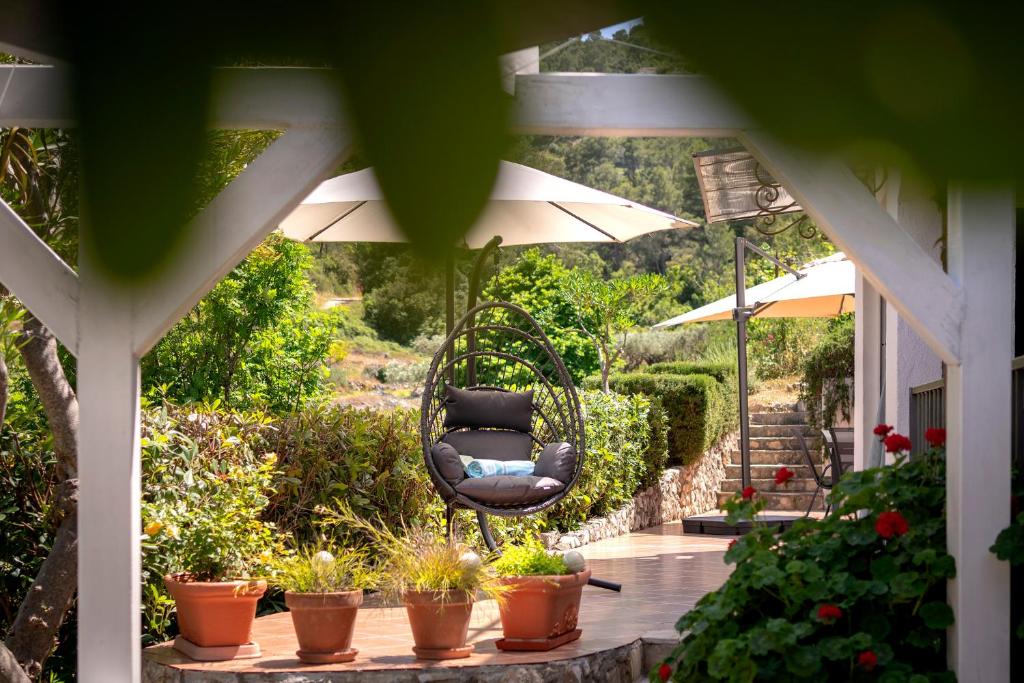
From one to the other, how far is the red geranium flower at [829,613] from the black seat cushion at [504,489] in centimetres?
240

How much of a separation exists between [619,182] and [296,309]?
Answer: 9.51 meters

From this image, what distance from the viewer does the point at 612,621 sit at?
16.9 ft

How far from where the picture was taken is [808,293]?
838cm

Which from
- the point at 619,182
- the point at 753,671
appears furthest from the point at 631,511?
the point at 619,182

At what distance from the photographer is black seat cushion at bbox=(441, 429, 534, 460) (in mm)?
6152

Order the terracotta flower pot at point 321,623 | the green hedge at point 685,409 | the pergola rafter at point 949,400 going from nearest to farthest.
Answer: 1. the pergola rafter at point 949,400
2. the terracotta flower pot at point 321,623
3. the green hedge at point 685,409

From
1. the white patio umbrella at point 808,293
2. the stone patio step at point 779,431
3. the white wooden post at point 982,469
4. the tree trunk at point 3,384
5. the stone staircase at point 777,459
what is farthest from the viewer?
the stone patio step at point 779,431

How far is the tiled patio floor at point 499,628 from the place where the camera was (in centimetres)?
423

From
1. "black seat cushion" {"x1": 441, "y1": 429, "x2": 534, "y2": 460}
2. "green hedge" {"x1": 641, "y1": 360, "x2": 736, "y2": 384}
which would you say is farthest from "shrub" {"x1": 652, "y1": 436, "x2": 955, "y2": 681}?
"green hedge" {"x1": 641, "y1": 360, "x2": 736, "y2": 384}

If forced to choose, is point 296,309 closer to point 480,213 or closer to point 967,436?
point 967,436

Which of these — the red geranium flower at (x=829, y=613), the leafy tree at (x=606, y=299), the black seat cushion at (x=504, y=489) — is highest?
the leafy tree at (x=606, y=299)

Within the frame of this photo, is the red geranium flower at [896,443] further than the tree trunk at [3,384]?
No

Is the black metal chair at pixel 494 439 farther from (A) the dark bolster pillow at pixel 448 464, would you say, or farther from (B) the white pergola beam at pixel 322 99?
(B) the white pergola beam at pixel 322 99

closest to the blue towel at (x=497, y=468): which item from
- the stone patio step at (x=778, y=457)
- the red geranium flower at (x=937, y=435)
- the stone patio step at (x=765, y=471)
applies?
the red geranium flower at (x=937, y=435)
